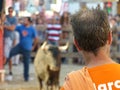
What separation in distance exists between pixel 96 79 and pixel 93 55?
0.41 ft

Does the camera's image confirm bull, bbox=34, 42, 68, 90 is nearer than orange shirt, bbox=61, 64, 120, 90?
No

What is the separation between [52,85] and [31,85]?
0.84 m

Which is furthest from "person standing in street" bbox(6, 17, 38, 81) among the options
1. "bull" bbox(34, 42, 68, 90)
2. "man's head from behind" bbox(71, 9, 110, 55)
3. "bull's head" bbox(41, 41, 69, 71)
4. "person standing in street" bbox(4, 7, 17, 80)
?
"man's head from behind" bbox(71, 9, 110, 55)

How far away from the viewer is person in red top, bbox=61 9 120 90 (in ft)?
7.06

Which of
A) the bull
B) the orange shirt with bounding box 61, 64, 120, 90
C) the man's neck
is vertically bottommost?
the bull

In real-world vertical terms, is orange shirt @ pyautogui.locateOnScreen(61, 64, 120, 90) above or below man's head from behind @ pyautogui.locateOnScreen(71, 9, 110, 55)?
below

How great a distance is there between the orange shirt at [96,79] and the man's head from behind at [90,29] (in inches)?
3.9

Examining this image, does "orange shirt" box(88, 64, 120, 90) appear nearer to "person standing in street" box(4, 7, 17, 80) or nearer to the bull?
the bull

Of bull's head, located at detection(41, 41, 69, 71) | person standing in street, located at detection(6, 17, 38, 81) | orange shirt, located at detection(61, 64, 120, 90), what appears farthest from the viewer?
person standing in street, located at detection(6, 17, 38, 81)

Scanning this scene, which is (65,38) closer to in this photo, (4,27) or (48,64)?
(4,27)

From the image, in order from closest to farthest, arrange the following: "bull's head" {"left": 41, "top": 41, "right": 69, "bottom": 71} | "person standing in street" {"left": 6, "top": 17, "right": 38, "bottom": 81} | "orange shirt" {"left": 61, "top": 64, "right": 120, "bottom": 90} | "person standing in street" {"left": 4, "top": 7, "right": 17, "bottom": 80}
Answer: "orange shirt" {"left": 61, "top": 64, "right": 120, "bottom": 90} → "bull's head" {"left": 41, "top": 41, "right": 69, "bottom": 71} → "person standing in street" {"left": 6, "top": 17, "right": 38, "bottom": 81} → "person standing in street" {"left": 4, "top": 7, "right": 17, "bottom": 80}

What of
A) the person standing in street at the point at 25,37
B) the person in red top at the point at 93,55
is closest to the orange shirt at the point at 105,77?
the person in red top at the point at 93,55

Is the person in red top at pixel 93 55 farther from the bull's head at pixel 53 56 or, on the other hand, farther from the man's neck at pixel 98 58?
the bull's head at pixel 53 56

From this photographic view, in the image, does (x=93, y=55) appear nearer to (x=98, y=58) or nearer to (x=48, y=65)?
(x=98, y=58)
